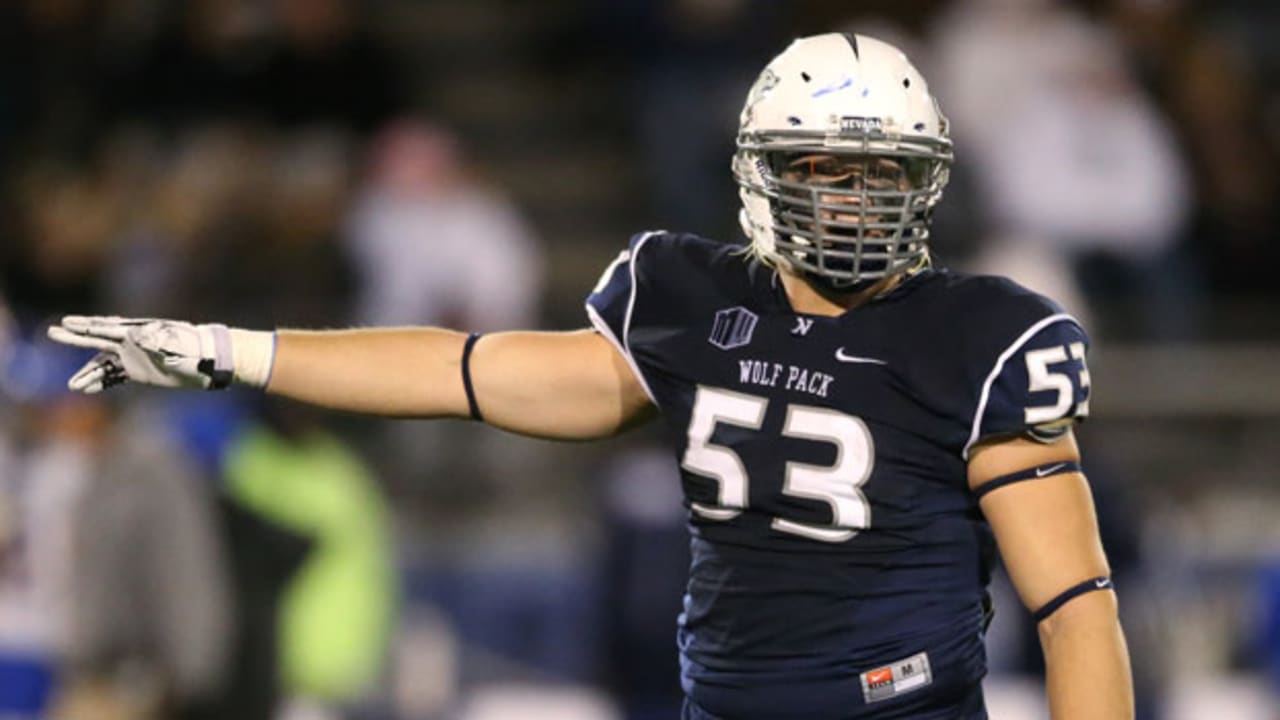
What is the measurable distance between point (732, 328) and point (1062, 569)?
0.59 metres

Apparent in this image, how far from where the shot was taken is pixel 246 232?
8.26m

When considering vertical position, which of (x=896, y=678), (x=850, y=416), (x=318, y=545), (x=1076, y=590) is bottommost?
(x=318, y=545)

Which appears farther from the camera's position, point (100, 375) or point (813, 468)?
point (100, 375)

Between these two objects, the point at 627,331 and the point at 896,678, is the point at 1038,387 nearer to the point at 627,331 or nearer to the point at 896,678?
the point at 896,678

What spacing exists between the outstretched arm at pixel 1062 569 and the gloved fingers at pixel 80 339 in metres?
1.26

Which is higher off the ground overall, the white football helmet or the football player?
the white football helmet

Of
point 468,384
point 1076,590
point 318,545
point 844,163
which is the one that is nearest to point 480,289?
point 318,545

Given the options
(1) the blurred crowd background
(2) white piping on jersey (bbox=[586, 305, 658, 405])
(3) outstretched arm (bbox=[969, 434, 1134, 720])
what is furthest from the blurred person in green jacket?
(3) outstretched arm (bbox=[969, 434, 1134, 720])

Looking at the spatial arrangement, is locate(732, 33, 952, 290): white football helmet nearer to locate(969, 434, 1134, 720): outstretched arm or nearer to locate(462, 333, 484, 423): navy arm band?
locate(969, 434, 1134, 720): outstretched arm

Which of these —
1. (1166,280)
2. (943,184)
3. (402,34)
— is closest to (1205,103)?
(1166,280)

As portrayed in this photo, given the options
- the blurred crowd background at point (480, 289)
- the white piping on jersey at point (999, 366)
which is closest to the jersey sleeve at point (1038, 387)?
the white piping on jersey at point (999, 366)

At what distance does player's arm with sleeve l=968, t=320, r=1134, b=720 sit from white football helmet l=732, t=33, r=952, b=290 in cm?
26

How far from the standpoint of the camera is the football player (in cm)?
316

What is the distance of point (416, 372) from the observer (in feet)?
11.5
